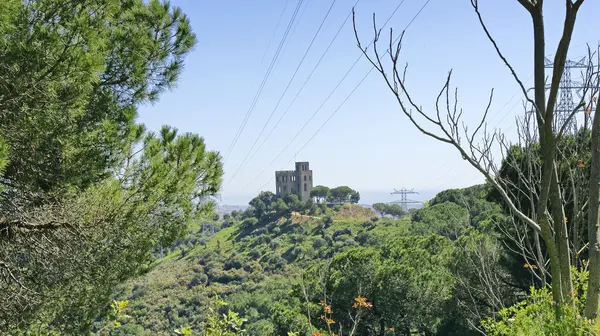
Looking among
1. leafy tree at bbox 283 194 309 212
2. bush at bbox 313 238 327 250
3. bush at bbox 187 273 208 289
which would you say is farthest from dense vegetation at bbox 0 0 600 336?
leafy tree at bbox 283 194 309 212

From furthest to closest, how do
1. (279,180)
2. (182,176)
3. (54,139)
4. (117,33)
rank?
(279,180), (182,176), (117,33), (54,139)

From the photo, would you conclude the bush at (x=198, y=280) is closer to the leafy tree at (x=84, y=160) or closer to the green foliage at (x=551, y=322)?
the leafy tree at (x=84, y=160)

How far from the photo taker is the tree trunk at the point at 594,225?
137cm

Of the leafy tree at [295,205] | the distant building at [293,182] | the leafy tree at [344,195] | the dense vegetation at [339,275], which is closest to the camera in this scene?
the dense vegetation at [339,275]

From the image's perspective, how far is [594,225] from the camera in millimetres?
1402

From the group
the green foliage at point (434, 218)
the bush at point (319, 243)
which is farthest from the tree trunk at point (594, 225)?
the bush at point (319, 243)

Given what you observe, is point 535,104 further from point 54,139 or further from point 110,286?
point 110,286

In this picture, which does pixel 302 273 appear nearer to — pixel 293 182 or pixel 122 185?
pixel 122 185

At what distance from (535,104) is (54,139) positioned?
3.03 meters

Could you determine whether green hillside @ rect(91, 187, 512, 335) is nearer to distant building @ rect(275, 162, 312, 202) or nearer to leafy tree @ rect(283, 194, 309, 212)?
leafy tree @ rect(283, 194, 309, 212)

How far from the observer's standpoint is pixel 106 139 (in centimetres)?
360

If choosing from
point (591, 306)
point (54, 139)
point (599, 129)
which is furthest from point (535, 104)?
point (54, 139)

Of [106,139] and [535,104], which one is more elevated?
[106,139]

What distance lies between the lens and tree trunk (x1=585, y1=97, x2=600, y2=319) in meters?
1.37
